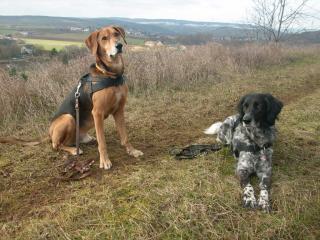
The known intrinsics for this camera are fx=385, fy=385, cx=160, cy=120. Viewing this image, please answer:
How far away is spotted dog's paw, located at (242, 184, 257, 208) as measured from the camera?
3.88 m

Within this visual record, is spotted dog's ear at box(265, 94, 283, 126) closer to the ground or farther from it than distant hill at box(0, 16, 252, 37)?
farther from it

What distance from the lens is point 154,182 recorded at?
Answer: 14.3ft

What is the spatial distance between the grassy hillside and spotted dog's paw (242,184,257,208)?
73mm

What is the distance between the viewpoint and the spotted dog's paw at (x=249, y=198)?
3875 mm

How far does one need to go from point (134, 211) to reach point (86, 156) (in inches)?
70.6

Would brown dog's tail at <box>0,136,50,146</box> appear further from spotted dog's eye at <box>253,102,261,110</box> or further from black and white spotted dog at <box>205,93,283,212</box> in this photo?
spotted dog's eye at <box>253,102,261,110</box>

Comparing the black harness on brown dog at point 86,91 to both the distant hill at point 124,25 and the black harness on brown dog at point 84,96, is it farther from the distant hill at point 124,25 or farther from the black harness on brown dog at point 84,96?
the distant hill at point 124,25

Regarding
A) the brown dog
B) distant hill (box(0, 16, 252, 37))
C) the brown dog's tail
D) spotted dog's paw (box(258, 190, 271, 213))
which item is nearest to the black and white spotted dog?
spotted dog's paw (box(258, 190, 271, 213))

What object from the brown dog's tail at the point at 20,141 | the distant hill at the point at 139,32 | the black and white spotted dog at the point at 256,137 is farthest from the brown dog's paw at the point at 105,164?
the distant hill at the point at 139,32

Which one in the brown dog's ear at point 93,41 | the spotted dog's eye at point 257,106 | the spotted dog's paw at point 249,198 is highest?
the brown dog's ear at point 93,41

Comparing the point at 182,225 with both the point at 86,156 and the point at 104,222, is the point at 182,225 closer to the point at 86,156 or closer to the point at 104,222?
the point at 104,222

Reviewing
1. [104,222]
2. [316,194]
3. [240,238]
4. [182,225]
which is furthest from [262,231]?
[104,222]

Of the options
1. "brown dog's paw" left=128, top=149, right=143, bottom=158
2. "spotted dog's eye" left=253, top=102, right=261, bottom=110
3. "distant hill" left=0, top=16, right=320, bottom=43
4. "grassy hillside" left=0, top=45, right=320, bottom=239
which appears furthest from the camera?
"distant hill" left=0, top=16, right=320, bottom=43

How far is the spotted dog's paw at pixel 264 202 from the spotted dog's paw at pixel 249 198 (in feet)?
0.19
